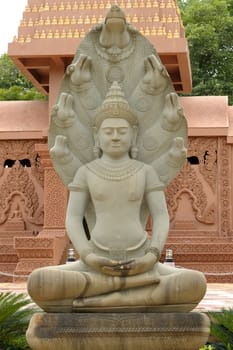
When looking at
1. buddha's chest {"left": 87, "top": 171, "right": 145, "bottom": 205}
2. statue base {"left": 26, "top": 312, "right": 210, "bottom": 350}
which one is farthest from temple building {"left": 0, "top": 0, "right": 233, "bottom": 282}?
statue base {"left": 26, "top": 312, "right": 210, "bottom": 350}

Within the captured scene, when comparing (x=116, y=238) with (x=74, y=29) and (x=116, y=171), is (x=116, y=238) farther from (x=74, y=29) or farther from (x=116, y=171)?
(x=74, y=29)

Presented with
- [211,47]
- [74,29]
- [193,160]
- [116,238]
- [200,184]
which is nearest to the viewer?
[116,238]

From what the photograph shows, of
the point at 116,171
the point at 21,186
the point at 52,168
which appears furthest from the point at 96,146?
the point at 21,186

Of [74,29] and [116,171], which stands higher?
[74,29]

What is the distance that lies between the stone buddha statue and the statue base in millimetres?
163

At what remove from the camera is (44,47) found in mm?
13000

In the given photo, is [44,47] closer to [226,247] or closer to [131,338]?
[226,247]

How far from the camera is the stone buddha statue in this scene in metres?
4.95

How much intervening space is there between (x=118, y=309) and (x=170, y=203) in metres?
8.71

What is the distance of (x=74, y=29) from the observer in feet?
43.6

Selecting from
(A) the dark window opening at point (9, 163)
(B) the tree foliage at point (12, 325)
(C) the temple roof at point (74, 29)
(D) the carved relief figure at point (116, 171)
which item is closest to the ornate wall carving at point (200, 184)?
(C) the temple roof at point (74, 29)

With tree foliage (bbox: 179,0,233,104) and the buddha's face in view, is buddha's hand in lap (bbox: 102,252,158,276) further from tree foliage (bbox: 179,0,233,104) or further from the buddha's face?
tree foliage (bbox: 179,0,233,104)

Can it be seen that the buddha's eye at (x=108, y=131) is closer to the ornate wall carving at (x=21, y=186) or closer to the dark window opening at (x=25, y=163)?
the ornate wall carving at (x=21, y=186)

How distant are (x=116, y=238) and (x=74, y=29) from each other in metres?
8.65
